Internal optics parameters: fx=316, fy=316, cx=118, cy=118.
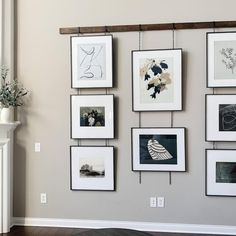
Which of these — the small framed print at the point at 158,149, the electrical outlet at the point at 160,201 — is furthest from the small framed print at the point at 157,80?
the electrical outlet at the point at 160,201

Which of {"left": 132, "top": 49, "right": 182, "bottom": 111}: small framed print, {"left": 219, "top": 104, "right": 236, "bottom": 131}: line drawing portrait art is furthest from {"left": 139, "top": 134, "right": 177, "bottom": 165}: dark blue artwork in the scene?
{"left": 219, "top": 104, "right": 236, "bottom": 131}: line drawing portrait art

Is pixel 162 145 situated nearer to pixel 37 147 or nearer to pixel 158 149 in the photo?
pixel 158 149

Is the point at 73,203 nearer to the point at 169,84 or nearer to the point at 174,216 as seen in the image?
the point at 174,216

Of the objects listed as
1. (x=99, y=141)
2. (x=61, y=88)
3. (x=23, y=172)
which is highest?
(x=61, y=88)

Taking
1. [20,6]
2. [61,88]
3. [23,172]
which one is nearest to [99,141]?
[61,88]

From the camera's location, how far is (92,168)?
12.4 ft

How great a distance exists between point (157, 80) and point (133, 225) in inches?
67.9

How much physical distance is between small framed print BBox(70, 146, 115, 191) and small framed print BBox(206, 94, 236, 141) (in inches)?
46.2

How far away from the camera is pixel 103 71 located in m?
3.72

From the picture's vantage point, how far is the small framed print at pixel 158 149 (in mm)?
3631

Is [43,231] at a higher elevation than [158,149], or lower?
lower

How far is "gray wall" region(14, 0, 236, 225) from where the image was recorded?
3.64 metres

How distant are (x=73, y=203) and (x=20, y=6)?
2.52 metres

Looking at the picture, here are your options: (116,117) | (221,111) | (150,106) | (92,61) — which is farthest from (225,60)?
(92,61)
